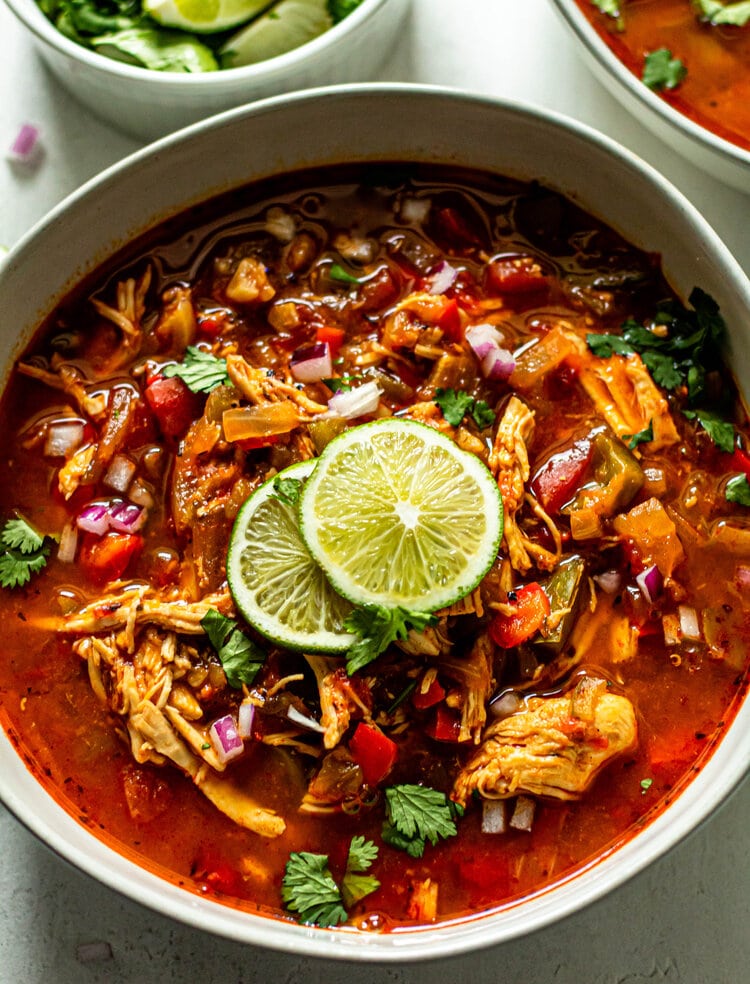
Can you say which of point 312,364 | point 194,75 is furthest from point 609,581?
point 194,75

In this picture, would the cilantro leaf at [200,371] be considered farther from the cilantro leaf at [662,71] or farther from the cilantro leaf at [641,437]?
the cilantro leaf at [662,71]

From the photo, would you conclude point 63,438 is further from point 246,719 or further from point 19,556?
point 246,719

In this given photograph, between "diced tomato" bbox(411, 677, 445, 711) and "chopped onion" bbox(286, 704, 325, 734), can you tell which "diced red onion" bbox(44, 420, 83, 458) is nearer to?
"chopped onion" bbox(286, 704, 325, 734)

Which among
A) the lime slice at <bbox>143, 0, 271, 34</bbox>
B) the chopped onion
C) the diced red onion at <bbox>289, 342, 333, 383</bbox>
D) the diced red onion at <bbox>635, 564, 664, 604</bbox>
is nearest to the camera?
the chopped onion

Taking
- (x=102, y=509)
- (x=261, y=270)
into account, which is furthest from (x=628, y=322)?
(x=102, y=509)

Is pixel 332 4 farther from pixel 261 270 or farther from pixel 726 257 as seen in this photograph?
pixel 726 257

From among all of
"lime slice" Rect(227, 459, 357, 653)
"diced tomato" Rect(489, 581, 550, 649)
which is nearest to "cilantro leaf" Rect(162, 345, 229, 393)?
"lime slice" Rect(227, 459, 357, 653)
